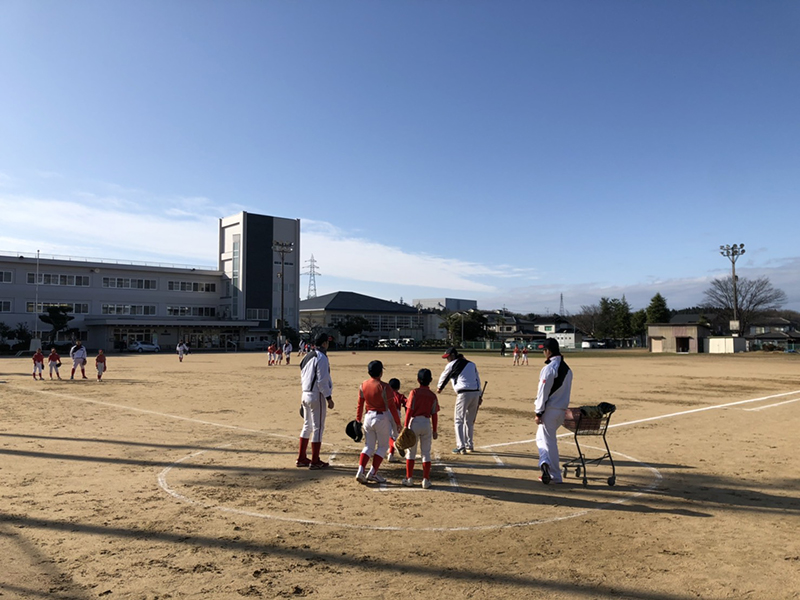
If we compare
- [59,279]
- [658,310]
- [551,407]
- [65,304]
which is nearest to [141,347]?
[65,304]

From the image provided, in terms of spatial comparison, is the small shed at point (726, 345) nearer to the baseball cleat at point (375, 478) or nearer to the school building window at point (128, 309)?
the baseball cleat at point (375, 478)

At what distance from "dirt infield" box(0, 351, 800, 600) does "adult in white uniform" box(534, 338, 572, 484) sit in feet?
1.19

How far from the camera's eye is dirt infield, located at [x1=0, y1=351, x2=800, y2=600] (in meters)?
4.83

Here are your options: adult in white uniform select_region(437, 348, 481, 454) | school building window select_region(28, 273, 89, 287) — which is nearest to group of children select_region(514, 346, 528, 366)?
adult in white uniform select_region(437, 348, 481, 454)

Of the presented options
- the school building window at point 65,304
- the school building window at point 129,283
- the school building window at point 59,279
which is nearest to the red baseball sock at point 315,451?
the school building window at point 65,304

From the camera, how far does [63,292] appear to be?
71812 mm

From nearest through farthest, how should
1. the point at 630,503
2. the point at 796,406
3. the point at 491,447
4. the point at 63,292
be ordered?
the point at 630,503
the point at 491,447
the point at 796,406
the point at 63,292

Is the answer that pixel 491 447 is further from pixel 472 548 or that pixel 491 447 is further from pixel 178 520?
pixel 178 520

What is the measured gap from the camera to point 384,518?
258 inches

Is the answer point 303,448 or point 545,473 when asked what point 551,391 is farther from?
point 303,448

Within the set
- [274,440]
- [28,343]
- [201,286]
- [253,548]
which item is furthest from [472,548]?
[201,286]

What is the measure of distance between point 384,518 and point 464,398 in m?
4.16

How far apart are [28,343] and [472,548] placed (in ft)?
232

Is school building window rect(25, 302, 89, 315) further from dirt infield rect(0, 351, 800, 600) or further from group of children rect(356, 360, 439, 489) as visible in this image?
group of children rect(356, 360, 439, 489)
